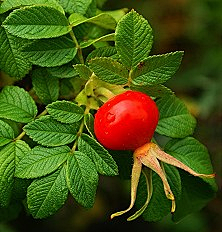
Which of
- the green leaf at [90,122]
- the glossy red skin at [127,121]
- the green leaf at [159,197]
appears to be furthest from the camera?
the green leaf at [159,197]

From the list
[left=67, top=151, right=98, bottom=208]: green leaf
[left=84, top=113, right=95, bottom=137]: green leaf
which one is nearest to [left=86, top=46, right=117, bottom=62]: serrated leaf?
[left=84, top=113, right=95, bottom=137]: green leaf

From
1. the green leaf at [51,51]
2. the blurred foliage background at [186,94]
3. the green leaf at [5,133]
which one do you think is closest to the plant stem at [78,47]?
the green leaf at [51,51]

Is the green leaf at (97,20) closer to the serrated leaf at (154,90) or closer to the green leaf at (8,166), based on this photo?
the serrated leaf at (154,90)

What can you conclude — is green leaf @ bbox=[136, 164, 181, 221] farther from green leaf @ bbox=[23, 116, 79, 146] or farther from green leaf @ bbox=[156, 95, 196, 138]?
green leaf @ bbox=[23, 116, 79, 146]

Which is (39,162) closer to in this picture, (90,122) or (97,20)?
(90,122)

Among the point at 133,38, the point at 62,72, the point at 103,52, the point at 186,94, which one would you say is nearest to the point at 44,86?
the point at 62,72

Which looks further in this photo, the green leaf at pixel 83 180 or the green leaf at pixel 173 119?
the green leaf at pixel 173 119
